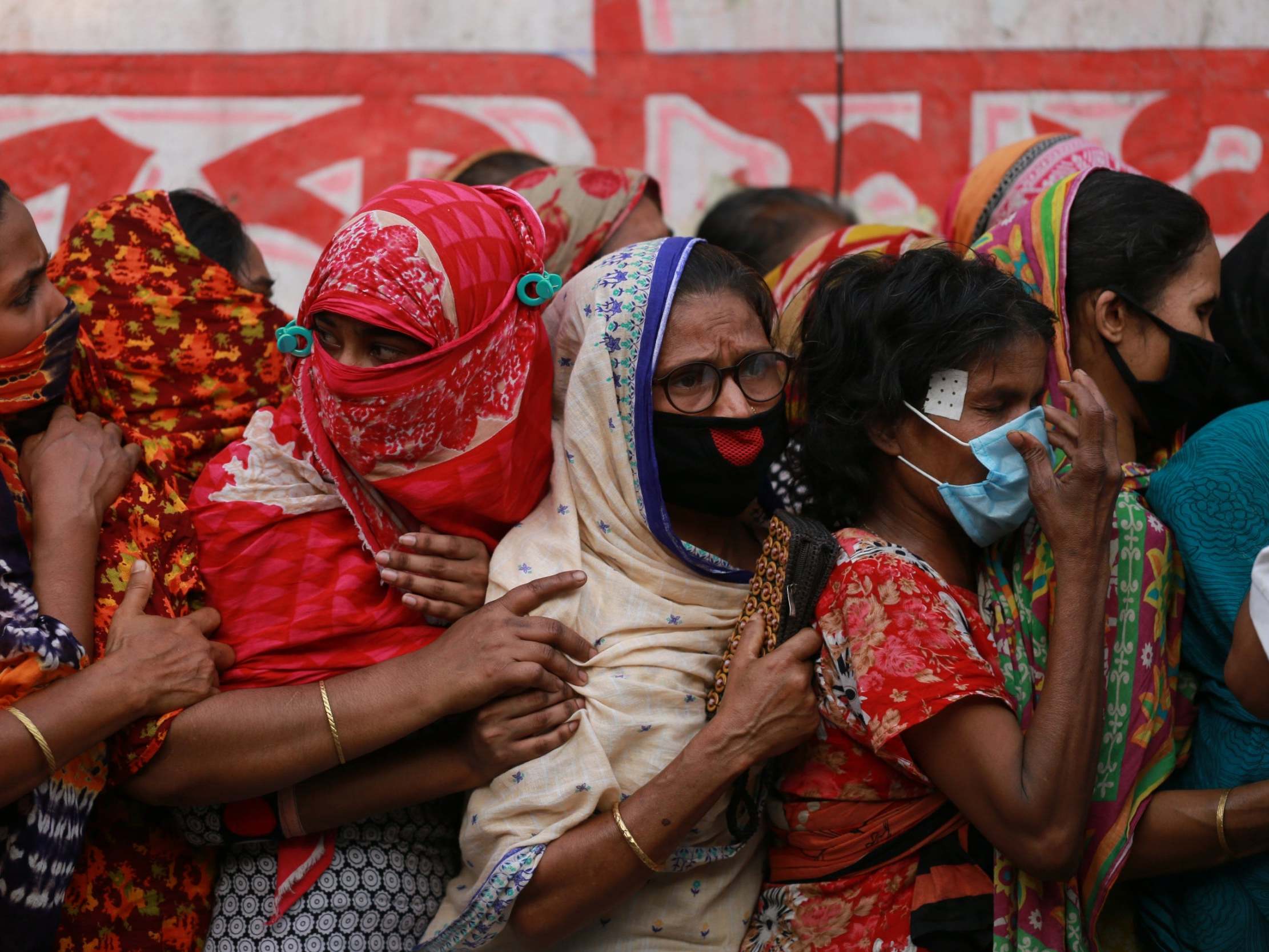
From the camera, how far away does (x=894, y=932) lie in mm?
2359

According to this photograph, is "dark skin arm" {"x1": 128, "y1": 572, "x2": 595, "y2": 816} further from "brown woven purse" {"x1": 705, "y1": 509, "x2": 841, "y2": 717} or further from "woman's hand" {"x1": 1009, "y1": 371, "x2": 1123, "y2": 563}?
"woman's hand" {"x1": 1009, "y1": 371, "x2": 1123, "y2": 563}

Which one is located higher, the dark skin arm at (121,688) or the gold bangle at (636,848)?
the dark skin arm at (121,688)

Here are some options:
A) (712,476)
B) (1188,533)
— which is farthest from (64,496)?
(1188,533)

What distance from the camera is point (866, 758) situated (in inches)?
95.9

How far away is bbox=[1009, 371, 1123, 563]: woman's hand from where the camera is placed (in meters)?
2.27

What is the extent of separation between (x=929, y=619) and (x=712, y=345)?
697 millimetres

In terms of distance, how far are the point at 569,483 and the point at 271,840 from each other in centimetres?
95

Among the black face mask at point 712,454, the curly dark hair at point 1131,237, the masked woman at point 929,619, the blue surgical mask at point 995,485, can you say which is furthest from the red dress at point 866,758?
the curly dark hair at point 1131,237

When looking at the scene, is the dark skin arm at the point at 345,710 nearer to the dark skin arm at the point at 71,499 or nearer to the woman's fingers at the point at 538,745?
the woman's fingers at the point at 538,745

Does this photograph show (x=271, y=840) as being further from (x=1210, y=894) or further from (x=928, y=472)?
(x=1210, y=894)

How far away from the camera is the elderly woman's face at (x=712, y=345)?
2504mm

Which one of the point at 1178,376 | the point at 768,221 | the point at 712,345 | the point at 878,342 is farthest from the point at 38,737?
the point at 768,221

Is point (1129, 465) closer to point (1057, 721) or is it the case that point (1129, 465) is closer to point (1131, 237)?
point (1131, 237)

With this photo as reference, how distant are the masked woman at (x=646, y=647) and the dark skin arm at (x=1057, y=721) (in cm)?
31
